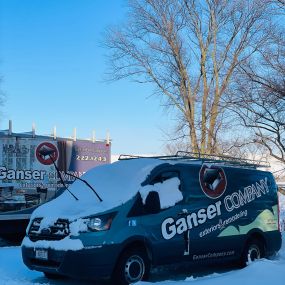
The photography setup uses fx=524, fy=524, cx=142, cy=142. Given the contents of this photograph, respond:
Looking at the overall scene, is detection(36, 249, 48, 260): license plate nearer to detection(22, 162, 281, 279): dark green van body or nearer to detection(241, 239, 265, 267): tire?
detection(22, 162, 281, 279): dark green van body

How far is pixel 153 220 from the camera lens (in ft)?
25.7

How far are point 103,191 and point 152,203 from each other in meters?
0.77

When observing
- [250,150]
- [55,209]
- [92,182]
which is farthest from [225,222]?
[250,150]

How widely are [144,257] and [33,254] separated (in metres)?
1.61

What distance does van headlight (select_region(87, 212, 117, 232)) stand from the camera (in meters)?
7.20

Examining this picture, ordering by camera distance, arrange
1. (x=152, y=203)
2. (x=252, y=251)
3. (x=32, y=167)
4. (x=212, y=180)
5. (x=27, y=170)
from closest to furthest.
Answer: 1. (x=152, y=203)
2. (x=212, y=180)
3. (x=252, y=251)
4. (x=27, y=170)
5. (x=32, y=167)

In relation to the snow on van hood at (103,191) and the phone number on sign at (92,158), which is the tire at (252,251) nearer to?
the snow on van hood at (103,191)

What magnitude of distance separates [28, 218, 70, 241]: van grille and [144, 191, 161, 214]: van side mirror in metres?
1.26

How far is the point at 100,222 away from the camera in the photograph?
23.7 feet

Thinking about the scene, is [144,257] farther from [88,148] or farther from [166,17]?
[166,17]

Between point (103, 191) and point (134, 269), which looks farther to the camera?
point (103, 191)

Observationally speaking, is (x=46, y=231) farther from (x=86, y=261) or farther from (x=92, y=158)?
(x=92, y=158)

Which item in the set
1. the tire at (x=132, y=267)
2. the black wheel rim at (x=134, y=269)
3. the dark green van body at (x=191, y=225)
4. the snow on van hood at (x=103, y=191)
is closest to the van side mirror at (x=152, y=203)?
the dark green van body at (x=191, y=225)

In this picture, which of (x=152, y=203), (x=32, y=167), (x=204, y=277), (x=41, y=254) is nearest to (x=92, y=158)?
(x=32, y=167)
